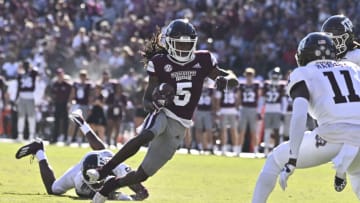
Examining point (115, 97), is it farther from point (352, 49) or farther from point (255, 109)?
point (352, 49)

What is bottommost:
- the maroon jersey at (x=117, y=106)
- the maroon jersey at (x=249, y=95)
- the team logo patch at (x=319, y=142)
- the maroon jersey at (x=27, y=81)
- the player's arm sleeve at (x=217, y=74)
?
the maroon jersey at (x=117, y=106)

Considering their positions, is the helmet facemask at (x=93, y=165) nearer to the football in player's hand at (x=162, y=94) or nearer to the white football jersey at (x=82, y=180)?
the white football jersey at (x=82, y=180)

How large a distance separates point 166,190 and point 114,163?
2765mm

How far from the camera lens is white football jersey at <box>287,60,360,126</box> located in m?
6.56

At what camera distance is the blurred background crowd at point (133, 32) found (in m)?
21.4

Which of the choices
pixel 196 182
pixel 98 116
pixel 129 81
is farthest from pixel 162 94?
pixel 129 81

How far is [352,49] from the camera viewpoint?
791cm

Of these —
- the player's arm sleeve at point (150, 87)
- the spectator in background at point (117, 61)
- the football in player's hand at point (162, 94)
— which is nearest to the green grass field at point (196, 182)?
the player's arm sleeve at point (150, 87)

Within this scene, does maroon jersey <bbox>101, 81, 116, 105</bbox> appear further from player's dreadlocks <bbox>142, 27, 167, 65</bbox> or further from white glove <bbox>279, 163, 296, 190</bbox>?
white glove <bbox>279, 163, 296, 190</bbox>

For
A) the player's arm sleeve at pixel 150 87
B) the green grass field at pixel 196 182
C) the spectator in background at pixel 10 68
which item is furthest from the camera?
the spectator in background at pixel 10 68

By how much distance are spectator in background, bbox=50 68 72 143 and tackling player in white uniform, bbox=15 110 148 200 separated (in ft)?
30.4

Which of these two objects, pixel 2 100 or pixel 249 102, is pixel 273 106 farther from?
pixel 2 100

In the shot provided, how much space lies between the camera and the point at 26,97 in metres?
18.9

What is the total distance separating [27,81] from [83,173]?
1066 cm
